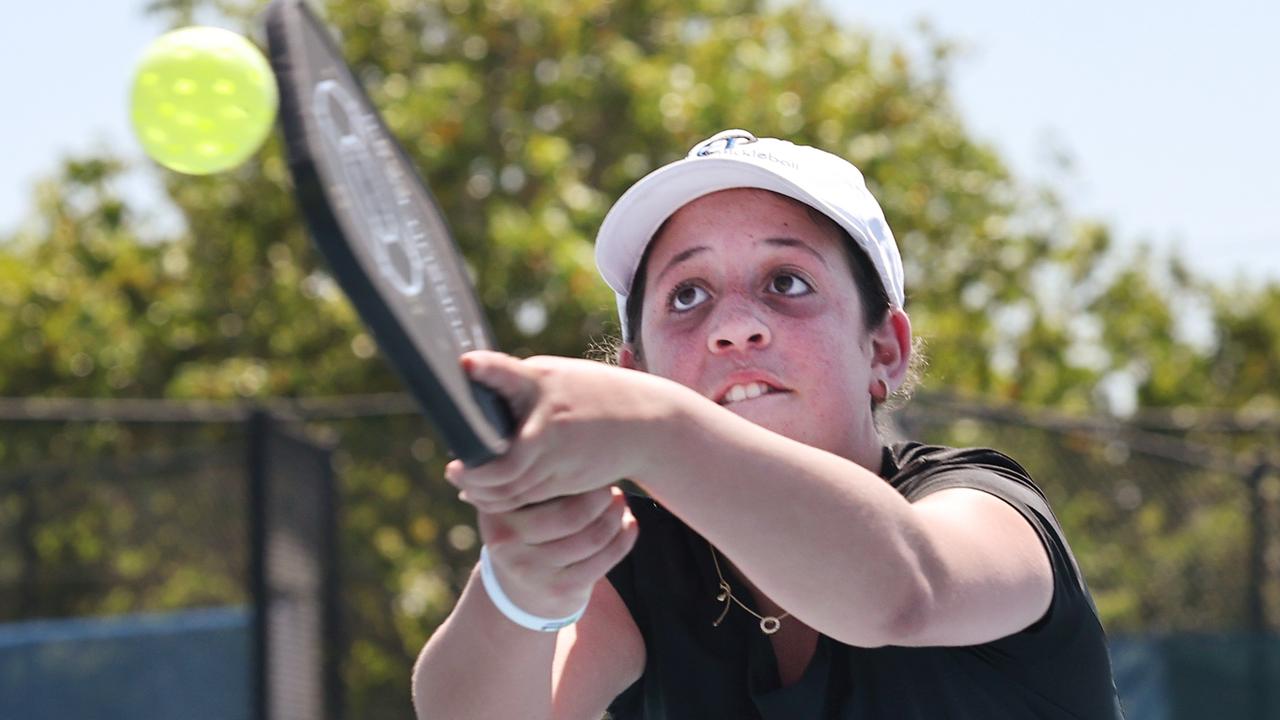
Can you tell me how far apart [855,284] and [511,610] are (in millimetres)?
729

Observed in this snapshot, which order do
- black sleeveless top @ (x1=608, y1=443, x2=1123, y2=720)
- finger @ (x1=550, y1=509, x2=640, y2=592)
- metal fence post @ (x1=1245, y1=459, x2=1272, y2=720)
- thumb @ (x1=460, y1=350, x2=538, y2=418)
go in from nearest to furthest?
thumb @ (x1=460, y1=350, x2=538, y2=418)
finger @ (x1=550, y1=509, x2=640, y2=592)
black sleeveless top @ (x1=608, y1=443, x2=1123, y2=720)
metal fence post @ (x1=1245, y1=459, x2=1272, y2=720)

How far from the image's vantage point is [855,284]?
2.38 metres

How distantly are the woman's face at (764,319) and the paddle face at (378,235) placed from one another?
493mm

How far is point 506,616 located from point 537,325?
27.9 ft

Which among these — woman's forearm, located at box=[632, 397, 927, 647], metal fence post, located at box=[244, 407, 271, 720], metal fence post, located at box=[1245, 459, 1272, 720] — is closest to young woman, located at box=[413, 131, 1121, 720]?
woman's forearm, located at box=[632, 397, 927, 647]

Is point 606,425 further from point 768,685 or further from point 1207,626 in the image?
point 1207,626

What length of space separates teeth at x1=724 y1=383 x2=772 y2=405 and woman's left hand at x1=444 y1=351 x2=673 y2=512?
0.55 m

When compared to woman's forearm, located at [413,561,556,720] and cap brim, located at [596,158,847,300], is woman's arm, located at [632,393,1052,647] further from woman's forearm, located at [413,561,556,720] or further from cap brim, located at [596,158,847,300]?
cap brim, located at [596,158,847,300]

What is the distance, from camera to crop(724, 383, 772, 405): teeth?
7.27ft

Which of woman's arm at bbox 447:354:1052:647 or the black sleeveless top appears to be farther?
the black sleeveless top

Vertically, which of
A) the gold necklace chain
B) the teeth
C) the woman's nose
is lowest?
the gold necklace chain

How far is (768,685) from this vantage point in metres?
2.31

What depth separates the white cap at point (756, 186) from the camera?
228cm

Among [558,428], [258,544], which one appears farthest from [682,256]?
[258,544]
